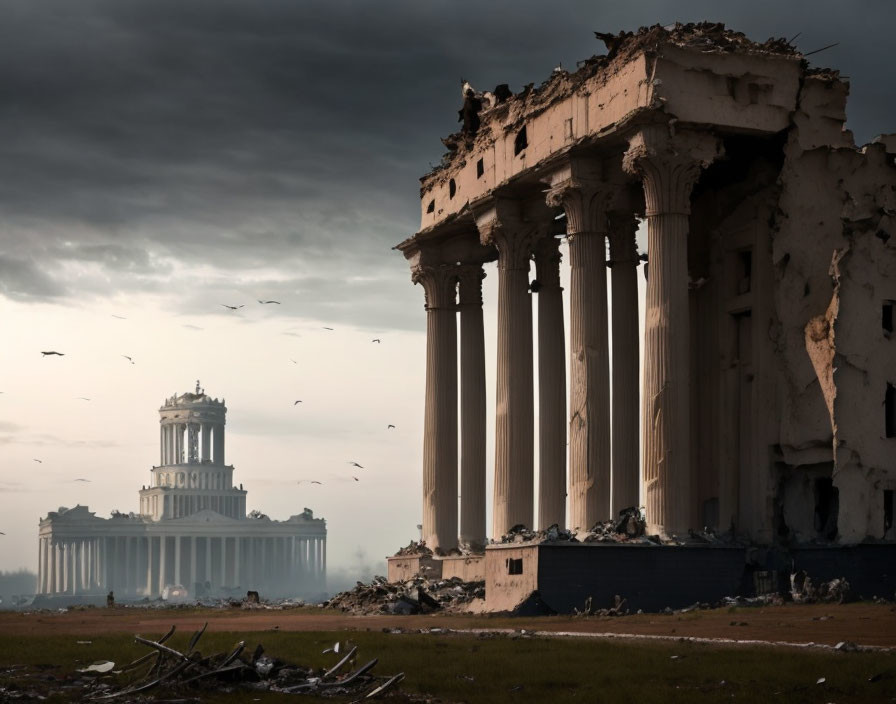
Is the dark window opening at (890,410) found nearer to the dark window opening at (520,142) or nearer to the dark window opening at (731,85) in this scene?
the dark window opening at (731,85)

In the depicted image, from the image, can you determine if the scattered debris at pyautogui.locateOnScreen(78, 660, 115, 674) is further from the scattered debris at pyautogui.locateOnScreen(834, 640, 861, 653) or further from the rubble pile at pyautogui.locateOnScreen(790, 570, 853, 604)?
the rubble pile at pyautogui.locateOnScreen(790, 570, 853, 604)

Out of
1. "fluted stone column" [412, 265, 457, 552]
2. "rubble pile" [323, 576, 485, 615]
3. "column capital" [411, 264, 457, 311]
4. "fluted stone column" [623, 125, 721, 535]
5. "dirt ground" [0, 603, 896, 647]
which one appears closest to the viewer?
"dirt ground" [0, 603, 896, 647]

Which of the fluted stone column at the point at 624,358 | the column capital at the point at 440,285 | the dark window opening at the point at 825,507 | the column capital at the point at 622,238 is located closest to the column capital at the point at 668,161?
the fluted stone column at the point at 624,358

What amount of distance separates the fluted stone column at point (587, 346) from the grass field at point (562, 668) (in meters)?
14.1

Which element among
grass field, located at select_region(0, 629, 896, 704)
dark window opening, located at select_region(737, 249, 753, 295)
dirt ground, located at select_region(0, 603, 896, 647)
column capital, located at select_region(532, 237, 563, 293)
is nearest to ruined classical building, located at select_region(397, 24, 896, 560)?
dark window opening, located at select_region(737, 249, 753, 295)

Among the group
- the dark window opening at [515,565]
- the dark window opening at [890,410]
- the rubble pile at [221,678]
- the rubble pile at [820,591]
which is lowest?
the rubble pile at [221,678]

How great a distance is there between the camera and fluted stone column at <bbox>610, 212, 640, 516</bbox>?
60.4m

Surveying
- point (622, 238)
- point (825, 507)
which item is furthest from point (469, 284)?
point (825, 507)

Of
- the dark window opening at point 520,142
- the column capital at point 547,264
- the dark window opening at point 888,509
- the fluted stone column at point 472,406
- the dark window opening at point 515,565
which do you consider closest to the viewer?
the dark window opening at point 515,565

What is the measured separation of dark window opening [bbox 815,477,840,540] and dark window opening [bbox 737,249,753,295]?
753cm

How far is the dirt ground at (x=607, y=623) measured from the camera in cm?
4244

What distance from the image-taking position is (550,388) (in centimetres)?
6575

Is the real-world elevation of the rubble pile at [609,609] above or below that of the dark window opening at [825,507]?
below

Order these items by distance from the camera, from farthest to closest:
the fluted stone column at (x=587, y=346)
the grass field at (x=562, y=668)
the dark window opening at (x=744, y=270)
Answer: the dark window opening at (x=744, y=270) → the fluted stone column at (x=587, y=346) → the grass field at (x=562, y=668)
